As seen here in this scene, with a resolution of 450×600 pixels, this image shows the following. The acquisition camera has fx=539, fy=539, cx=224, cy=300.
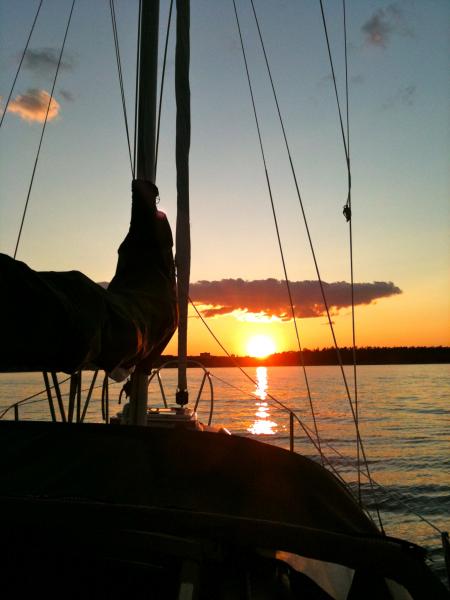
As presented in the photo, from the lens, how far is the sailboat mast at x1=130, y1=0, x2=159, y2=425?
4.89 metres

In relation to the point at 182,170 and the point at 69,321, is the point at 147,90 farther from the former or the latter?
the point at 69,321

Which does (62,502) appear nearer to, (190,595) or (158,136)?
(190,595)

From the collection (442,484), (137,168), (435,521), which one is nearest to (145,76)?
(137,168)

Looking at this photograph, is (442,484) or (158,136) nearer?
(158,136)

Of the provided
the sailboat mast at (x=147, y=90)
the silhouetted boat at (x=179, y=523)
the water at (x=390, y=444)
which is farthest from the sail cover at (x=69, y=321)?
Answer: the water at (x=390, y=444)

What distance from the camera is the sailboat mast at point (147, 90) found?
4891mm

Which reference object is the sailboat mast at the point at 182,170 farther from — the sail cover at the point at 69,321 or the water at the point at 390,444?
the sail cover at the point at 69,321

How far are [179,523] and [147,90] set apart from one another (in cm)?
430

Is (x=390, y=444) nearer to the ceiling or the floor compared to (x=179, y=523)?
nearer to the floor

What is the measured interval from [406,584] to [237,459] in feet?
3.64

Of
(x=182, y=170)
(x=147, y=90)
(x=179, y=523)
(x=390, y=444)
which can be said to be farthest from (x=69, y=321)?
(x=390, y=444)

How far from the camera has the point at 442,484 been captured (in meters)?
13.2

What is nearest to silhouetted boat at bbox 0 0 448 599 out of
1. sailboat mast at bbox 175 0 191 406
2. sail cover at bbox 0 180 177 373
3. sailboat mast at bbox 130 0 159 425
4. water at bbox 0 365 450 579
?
sail cover at bbox 0 180 177 373

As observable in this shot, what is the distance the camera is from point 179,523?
1.70 m
